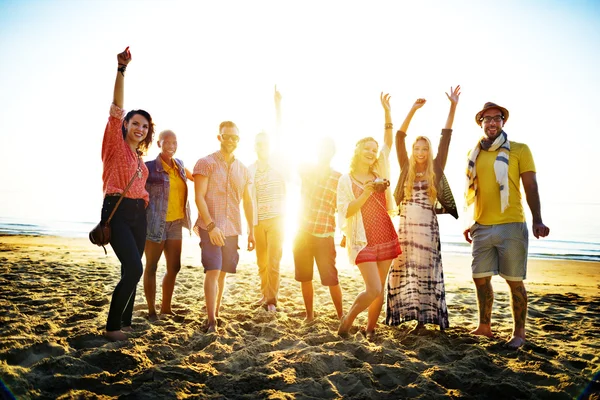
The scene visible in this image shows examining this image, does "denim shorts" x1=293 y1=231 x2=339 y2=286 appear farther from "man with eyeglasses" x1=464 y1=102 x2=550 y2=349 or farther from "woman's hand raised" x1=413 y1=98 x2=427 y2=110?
"woman's hand raised" x1=413 y1=98 x2=427 y2=110

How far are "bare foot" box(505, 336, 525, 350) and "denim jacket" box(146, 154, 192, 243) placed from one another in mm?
3813

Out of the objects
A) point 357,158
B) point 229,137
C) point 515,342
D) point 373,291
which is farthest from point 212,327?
point 515,342

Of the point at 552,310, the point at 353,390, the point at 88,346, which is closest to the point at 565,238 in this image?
the point at 552,310

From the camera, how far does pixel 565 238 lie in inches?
703

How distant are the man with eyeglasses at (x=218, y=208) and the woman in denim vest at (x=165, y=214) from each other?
0.40 m

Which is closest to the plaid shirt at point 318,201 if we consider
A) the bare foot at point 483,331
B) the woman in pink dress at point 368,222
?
the woman in pink dress at point 368,222

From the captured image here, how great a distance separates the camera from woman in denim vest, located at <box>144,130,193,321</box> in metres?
4.08

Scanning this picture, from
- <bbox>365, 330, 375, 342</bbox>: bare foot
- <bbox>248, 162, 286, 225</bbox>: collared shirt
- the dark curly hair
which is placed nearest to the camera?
the dark curly hair

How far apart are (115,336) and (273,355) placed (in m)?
1.47

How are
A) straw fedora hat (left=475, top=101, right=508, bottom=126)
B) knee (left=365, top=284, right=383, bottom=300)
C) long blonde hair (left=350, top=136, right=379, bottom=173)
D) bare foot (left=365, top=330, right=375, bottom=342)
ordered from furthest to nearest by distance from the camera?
1. straw fedora hat (left=475, top=101, right=508, bottom=126)
2. long blonde hair (left=350, top=136, right=379, bottom=173)
3. bare foot (left=365, top=330, right=375, bottom=342)
4. knee (left=365, top=284, right=383, bottom=300)

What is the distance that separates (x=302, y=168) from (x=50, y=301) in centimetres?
374

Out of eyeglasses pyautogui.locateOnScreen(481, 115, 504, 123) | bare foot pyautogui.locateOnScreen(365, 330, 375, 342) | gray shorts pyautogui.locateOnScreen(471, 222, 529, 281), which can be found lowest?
bare foot pyautogui.locateOnScreen(365, 330, 375, 342)

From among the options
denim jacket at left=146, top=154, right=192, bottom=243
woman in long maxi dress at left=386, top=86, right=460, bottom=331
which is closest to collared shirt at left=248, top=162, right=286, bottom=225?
denim jacket at left=146, top=154, right=192, bottom=243

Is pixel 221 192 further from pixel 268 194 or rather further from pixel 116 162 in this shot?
pixel 116 162
